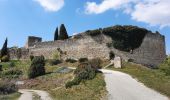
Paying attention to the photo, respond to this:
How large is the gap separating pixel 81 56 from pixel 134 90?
112 feet

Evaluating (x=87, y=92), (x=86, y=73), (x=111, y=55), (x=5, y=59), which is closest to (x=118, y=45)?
(x=111, y=55)

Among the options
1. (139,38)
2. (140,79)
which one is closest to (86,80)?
(140,79)

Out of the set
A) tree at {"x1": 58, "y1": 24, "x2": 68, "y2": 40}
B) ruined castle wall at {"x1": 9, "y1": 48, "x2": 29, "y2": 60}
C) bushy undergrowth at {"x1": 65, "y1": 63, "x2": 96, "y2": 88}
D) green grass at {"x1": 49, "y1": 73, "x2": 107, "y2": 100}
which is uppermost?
tree at {"x1": 58, "y1": 24, "x2": 68, "y2": 40}

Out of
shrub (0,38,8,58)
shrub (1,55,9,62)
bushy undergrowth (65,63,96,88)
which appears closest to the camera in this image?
bushy undergrowth (65,63,96,88)

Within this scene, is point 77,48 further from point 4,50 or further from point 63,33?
point 4,50

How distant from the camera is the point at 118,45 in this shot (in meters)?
59.7

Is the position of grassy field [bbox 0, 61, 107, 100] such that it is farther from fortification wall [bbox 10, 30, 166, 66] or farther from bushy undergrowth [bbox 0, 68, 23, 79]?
fortification wall [bbox 10, 30, 166, 66]

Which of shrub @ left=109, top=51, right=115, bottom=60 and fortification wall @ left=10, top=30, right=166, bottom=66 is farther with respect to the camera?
fortification wall @ left=10, top=30, right=166, bottom=66

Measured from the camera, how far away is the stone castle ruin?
5984 centimetres

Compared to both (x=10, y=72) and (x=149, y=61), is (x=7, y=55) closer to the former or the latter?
(x=10, y=72)

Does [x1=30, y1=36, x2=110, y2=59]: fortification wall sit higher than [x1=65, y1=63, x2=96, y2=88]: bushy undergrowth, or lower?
higher

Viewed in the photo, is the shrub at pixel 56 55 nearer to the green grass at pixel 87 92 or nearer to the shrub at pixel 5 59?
the shrub at pixel 5 59

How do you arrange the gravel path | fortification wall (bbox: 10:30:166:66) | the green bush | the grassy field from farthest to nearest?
the green bush < fortification wall (bbox: 10:30:166:66) < the grassy field < the gravel path

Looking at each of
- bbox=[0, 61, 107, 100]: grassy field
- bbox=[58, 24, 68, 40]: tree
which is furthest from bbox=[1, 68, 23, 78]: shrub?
bbox=[58, 24, 68, 40]: tree
